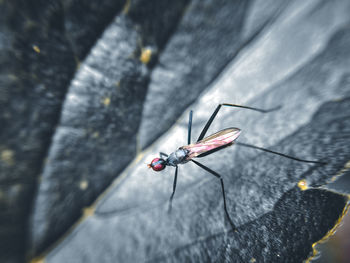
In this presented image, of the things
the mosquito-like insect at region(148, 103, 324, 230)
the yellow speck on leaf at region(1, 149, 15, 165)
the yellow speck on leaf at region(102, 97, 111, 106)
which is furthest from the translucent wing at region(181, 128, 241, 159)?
the yellow speck on leaf at region(1, 149, 15, 165)

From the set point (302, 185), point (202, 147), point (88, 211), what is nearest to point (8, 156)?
point (88, 211)

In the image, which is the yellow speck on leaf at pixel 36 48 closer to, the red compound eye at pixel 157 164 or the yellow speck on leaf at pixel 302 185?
the red compound eye at pixel 157 164

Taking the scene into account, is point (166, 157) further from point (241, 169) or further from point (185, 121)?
point (241, 169)

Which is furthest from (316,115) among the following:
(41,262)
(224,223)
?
(41,262)

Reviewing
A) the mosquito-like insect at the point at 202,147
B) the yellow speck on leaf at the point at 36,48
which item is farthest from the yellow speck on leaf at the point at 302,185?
the yellow speck on leaf at the point at 36,48

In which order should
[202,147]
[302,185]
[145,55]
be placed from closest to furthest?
[302,185] < [145,55] < [202,147]

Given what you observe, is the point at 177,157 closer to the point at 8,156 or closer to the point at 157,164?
the point at 157,164
